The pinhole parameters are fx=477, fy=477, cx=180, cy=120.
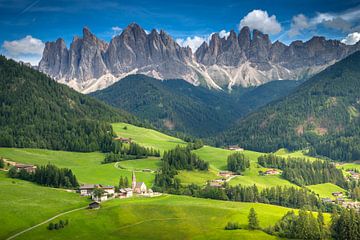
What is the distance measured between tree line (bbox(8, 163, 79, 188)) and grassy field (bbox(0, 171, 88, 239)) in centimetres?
591

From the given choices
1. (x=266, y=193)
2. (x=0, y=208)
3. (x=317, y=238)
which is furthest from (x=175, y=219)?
(x=266, y=193)

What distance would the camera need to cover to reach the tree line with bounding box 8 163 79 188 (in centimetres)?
15500

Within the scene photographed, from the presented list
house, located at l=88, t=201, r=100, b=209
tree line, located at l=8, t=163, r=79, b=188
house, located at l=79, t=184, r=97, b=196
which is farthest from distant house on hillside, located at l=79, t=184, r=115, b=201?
house, located at l=88, t=201, r=100, b=209

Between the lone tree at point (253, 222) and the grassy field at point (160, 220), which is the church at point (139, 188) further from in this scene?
the lone tree at point (253, 222)

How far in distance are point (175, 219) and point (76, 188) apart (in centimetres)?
5085

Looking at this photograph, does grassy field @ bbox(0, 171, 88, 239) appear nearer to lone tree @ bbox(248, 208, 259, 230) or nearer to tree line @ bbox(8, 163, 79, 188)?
tree line @ bbox(8, 163, 79, 188)

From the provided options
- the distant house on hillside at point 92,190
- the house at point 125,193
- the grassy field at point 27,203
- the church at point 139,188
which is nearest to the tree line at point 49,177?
the grassy field at point 27,203

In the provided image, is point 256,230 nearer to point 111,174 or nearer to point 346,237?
point 346,237

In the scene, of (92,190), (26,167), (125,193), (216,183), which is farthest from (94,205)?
(216,183)

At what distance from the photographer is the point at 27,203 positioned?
120812 mm

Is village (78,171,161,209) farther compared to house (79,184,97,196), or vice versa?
house (79,184,97,196)

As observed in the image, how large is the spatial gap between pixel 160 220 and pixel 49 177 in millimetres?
56271

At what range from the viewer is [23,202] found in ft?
397

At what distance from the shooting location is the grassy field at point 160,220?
103 metres
